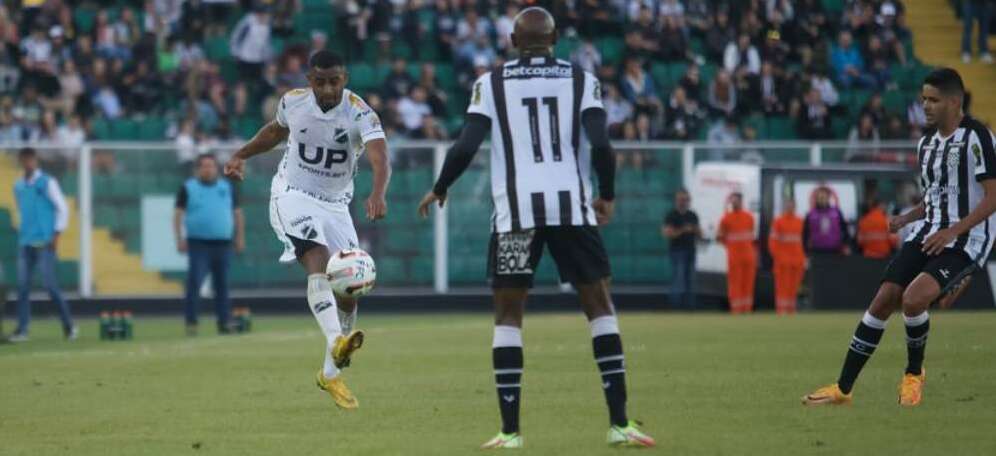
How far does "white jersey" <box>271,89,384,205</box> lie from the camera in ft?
45.8

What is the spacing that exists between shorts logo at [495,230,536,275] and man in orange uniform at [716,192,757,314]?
20097 millimetres

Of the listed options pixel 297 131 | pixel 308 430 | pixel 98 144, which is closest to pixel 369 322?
pixel 98 144

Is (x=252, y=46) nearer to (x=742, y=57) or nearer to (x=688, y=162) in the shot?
(x=688, y=162)

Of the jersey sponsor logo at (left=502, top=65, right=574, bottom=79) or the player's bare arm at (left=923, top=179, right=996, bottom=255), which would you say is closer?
the jersey sponsor logo at (left=502, top=65, right=574, bottom=79)

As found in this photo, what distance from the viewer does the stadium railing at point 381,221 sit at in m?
31.8

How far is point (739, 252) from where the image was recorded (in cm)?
3022

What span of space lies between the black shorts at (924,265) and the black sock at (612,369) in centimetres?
318

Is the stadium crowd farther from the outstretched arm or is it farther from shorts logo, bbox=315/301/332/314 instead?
the outstretched arm

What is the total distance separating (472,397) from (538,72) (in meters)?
4.22

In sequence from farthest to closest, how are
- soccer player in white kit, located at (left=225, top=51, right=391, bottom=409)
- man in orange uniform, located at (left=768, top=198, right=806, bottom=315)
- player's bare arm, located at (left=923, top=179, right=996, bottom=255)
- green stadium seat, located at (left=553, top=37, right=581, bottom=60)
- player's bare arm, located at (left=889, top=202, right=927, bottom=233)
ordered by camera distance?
green stadium seat, located at (left=553, top=37, right=581, bottom=60) → man in orange uniform, located at (left=768, top=198, right=806, bottom=315) → soccer player in white kit, located at (left=225, top=51, right=391, bottom=409) → player's bare arm, located at (left=889, top=202, right=927, bottom=233) → player's bare arm, located at (left=923, top=179, right=996, bottom=255)

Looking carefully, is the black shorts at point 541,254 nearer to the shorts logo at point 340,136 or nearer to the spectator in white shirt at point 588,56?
the shorts logo at point 340,136

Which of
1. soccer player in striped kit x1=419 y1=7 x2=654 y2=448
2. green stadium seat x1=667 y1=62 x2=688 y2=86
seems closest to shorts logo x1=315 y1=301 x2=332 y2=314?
soccer player in striped kit x1=419 y1=7 x2=654 y2=448

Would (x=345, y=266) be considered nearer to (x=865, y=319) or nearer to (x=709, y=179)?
(x=865, y=319)

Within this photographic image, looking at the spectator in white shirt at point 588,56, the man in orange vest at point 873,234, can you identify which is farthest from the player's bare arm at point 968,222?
the spectator in white shirt at point 588,56
